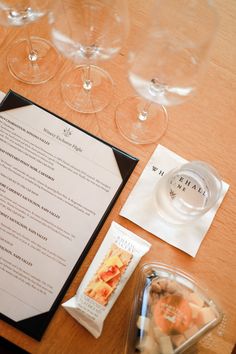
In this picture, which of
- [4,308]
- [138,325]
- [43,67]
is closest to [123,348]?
[138,325]

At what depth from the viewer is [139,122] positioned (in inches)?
24.1

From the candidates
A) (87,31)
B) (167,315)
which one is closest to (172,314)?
(167,315)

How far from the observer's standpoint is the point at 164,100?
0.50 metres

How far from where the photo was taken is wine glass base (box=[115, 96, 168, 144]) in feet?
1.91

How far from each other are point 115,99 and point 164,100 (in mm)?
119

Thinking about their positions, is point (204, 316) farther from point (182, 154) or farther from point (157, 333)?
point (182, 154)

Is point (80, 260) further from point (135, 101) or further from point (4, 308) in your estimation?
point (135, 101)

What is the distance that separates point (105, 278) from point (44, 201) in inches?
5.5

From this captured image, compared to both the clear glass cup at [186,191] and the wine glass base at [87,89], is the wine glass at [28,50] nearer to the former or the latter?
the wine glass base at [87,89]

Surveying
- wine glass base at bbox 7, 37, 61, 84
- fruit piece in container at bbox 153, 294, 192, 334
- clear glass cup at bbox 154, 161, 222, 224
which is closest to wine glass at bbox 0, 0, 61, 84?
wine glass base at bbox 7, 37, 61, 84

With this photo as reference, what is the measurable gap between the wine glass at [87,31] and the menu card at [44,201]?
6 cm

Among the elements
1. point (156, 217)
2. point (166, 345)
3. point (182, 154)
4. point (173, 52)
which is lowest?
point (166, 345)

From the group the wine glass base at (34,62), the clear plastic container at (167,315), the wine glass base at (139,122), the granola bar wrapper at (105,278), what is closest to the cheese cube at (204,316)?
the clear plastic container at (167,315)

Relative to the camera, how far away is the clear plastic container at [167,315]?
0.45m
